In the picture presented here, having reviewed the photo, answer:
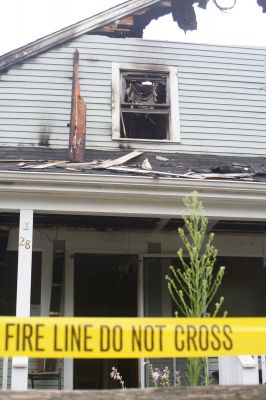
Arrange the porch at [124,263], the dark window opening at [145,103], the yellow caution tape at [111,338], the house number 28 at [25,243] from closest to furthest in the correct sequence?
the yellow caution tape at [111,338]
the house number 28 at [25,243]
the porch at [124,263]
the dark window opening at [145,103]

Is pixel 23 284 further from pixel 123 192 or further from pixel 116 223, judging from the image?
pixel 116 223

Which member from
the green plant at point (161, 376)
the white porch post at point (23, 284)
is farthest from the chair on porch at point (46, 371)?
the white porch post at point (23, 284)

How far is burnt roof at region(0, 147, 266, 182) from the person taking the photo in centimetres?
645

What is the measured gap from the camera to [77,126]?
27.1ft

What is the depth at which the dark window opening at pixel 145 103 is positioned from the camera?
9086 millimetres

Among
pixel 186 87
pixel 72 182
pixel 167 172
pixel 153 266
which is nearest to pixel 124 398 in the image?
pixel 72 182

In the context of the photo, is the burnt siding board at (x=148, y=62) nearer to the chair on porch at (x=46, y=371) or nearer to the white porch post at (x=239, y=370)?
the chair on porch at (x=46, y=371)

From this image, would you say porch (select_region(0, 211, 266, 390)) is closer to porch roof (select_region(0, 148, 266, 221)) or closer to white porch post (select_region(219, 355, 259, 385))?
porch roof (select_region(0, 148, 266, 221))

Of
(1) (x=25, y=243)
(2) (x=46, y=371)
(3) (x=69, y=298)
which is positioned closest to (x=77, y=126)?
(3) (x=69, y=298)

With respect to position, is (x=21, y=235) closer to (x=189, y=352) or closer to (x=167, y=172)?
(x=167, y=172)

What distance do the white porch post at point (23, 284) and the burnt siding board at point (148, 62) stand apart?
279 cm

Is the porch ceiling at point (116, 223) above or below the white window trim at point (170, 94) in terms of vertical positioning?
below

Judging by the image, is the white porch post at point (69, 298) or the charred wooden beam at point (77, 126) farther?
the charred wooden beam at point (77, 126)

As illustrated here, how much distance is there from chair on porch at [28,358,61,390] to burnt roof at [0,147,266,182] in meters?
2.61
